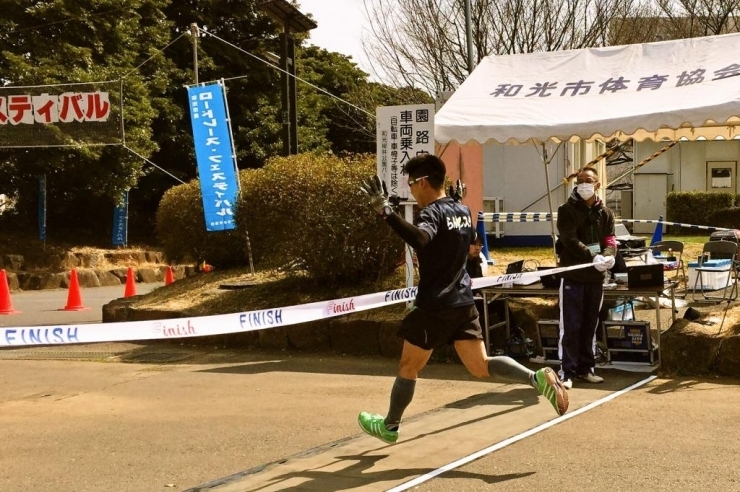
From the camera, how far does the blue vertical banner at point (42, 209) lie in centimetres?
2372

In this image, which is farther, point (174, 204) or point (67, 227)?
point (67, 227)

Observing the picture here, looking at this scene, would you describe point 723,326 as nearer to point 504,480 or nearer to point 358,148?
point 504,480

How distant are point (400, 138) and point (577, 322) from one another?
3239 mm

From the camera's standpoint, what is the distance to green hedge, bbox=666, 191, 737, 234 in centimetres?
2872

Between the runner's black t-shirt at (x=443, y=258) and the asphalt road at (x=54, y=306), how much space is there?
9.92 m

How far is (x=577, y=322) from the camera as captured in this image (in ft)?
24.4

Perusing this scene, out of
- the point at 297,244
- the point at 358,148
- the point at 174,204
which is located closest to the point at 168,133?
the point at 358,148

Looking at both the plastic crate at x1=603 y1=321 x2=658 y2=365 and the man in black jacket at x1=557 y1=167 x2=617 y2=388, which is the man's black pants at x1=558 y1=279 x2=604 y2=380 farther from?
the plastic crate at x1=603 y1=321 x2=658 y2=365

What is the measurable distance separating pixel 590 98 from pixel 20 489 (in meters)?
7.06

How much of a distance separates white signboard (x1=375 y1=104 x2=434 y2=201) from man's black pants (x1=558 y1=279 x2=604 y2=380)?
2.61 m

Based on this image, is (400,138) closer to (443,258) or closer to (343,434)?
(343,434)

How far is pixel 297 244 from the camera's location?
34.8 feet

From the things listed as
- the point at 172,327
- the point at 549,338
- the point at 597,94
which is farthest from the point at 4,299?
the point at 172,327

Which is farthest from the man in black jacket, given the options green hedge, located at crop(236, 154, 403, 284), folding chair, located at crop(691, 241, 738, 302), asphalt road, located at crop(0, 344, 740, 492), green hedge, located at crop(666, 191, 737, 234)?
green hedge, located at crop(666, 191, 737, 234)
